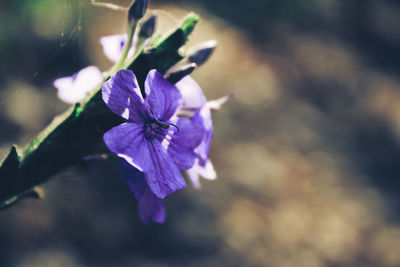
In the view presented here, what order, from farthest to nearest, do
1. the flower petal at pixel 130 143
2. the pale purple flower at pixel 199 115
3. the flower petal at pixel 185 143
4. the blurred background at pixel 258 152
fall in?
1. the blurred background at pixel 258 152
2. the pale purple flower at pixel 199 115
3. the flower petal at pixel 185 143
4. the flower petal at pixel 130 143

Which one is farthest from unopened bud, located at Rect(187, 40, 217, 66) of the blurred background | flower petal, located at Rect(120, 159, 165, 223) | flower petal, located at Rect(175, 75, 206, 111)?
the blurred background

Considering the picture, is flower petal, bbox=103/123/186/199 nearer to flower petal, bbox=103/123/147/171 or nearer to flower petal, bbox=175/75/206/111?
flower petal, bbox=103/123/147/171

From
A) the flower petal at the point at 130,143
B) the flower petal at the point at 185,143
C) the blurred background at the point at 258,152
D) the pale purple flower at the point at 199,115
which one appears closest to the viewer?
the flower petal at the point at 130,143

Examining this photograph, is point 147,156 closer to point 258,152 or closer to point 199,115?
point 199,115

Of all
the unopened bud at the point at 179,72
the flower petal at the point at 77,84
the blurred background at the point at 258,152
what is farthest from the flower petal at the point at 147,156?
the blurred background at the point at 258,152

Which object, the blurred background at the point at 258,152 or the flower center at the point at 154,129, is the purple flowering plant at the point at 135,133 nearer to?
the flower center at the point at 154,129

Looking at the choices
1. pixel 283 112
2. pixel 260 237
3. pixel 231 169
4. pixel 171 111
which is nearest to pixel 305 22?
pixel 283 112
